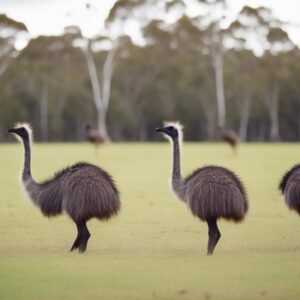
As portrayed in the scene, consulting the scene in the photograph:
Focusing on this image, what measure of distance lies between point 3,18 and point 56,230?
47.5 metres

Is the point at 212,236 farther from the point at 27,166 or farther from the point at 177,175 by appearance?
the point at 27,166

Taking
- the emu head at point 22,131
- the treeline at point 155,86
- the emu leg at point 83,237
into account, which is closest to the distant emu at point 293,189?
the emu leg at point 83,237

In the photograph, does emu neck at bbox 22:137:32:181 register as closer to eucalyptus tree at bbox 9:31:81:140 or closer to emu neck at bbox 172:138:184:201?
emu neck at bbox 172:138:184:201

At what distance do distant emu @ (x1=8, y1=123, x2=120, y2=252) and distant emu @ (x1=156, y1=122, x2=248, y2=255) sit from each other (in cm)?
80

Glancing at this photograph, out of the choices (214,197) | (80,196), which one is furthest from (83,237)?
(214,197)

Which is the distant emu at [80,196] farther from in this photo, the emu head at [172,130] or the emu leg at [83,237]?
the emu head at [172,130]

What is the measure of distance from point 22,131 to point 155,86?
57799 millimetres

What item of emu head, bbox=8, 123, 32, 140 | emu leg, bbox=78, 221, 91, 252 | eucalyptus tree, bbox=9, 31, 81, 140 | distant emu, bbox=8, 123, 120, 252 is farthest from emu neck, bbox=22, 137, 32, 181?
eucalyptus tree, bbox=9, 31, 81, 140

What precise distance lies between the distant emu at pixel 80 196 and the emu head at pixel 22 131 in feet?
2.64

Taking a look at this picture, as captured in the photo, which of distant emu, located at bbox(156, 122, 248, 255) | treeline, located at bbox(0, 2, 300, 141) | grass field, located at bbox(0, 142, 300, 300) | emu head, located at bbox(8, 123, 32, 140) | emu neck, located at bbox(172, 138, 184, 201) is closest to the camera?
grass field, located at bbox(0, 142, 300, 300)

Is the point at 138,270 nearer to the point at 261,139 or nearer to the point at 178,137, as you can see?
the point at 178,137

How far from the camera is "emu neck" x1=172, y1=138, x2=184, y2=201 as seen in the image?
931cm

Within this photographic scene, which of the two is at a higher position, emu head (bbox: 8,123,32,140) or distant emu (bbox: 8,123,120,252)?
emu head (bbox: 8,123,32,140)

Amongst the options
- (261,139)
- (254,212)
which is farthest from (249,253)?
(261,139)
